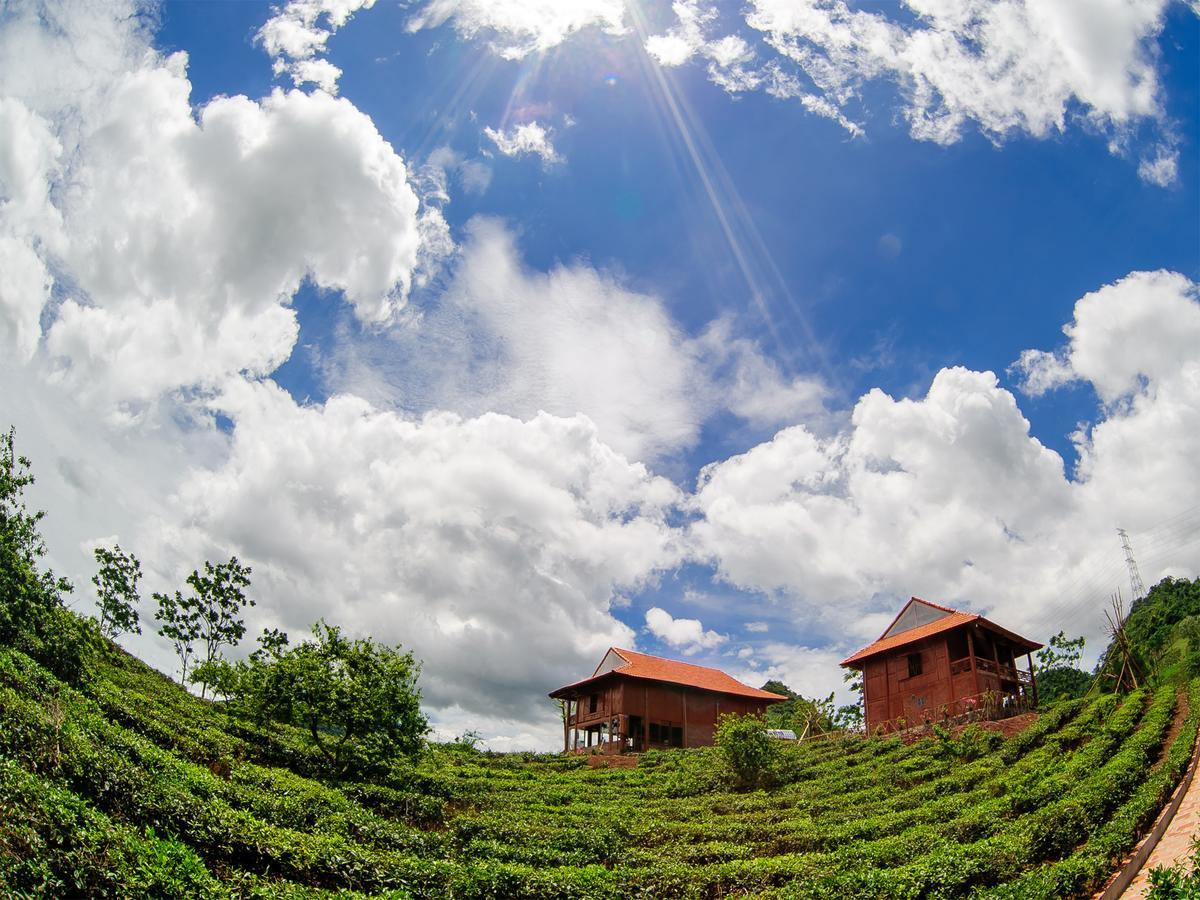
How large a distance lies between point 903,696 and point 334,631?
82.8 feet

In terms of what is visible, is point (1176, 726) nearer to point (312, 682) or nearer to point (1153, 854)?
point (1153, 854)

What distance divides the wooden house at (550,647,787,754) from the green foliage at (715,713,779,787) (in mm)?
14615

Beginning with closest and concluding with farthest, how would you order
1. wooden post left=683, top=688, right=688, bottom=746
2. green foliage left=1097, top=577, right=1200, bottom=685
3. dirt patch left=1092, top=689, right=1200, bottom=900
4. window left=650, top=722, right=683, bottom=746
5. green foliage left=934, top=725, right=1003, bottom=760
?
dirt patch left=1092, top=689, right=1200, bottom=900 < green foliage left=934, top=725, right=1003, bottom=760 < green foliage left=1097, top=577, right=1200, bottom=685 < window left=650, top=722, right=683, bottom=746 < wooden post left=683, top=688, right=688, bottom=746

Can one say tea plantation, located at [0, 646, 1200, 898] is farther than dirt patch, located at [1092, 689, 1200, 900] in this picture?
No

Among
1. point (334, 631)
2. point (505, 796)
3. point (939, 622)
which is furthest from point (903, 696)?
point (334, 631)

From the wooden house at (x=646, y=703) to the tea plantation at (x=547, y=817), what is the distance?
13.9m

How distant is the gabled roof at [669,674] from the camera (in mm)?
40250

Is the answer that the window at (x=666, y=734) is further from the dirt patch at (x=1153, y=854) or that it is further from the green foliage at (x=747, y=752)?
the dirt patch at (x=1153, y=854)

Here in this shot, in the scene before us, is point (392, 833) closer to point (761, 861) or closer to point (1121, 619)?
point (761, 861)

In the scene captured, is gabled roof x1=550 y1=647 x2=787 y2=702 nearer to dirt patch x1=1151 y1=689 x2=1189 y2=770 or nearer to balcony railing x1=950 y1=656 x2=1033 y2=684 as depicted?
balcony railing x1=950 y1=656 x2=1033 y2=684

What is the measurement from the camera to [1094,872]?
391 inches

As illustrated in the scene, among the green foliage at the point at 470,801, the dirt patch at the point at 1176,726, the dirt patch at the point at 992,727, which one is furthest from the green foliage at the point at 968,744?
the dirt patch at the point at 1176,726

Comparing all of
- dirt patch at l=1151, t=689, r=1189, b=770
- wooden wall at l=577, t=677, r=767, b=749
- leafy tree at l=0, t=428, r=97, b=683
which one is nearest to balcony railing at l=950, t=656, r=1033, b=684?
dirt patch at l=1151, t=689, r=1189, b=770

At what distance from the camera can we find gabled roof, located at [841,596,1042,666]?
29703mm
